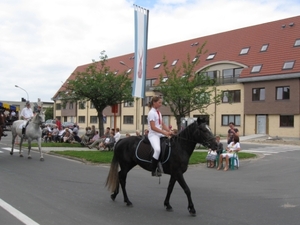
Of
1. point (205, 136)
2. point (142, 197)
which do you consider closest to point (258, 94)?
point (142, 197)

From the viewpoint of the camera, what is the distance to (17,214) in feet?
21.8

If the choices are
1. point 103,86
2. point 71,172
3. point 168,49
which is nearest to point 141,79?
point 71,172

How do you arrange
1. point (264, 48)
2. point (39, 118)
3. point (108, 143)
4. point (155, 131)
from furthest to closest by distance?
point (264, 48), point (108, 143), point (39, 118), point (155, 131)

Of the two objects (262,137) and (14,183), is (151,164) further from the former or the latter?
(262,137)

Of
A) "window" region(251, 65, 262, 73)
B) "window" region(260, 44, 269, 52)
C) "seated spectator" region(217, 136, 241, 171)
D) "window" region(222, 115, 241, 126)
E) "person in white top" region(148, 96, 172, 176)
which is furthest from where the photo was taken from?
"window" region(222, 115, 241, 126)

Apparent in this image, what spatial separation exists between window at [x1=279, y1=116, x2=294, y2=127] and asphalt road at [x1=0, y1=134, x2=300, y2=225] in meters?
24.2

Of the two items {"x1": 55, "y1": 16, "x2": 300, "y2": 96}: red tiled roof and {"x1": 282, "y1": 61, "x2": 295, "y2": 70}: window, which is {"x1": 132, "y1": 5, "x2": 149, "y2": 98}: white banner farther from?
{"x1": 282, "y1": 61, "x2": 295, "y2": 70}: window

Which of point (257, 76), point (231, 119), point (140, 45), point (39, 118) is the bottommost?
point (39, 118)

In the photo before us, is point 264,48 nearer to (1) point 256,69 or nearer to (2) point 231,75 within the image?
(1) point 256,69

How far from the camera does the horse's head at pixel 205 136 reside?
7.30 metres

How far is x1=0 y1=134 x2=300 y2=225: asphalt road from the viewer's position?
260 inches

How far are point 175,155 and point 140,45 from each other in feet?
33.0

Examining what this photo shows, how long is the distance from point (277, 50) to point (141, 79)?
A: 27673 millimetres

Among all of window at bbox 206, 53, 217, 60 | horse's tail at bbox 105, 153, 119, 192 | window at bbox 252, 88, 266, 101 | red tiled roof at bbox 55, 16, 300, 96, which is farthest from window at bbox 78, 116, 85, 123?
horse's tail at bbox 105, 153, 119, 192
